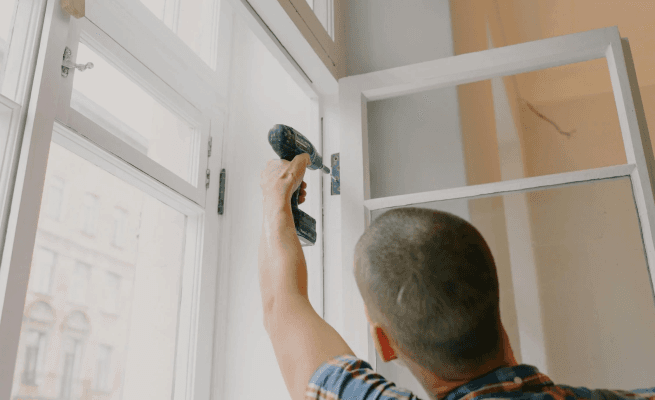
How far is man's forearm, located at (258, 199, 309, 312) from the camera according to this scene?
1005mm

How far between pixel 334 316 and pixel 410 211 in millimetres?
1124

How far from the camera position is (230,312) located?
6.53 ft

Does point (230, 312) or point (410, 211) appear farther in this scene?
point (230, 312)

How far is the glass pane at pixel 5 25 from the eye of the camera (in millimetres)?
1228

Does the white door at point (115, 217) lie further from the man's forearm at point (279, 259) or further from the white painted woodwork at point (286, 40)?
the man's forearm at point (279, 259)

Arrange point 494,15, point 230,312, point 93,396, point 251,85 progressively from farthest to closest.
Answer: point 494,15
point 251,85
point 230,312
point 93,396

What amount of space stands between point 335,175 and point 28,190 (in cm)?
103

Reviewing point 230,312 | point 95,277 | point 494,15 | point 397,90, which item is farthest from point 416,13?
point 95,277

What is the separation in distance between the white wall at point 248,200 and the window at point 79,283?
0.55 meters

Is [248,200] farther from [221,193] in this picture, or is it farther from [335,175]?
[335,175]

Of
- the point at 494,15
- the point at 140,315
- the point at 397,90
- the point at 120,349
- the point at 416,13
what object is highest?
the point at 494,15

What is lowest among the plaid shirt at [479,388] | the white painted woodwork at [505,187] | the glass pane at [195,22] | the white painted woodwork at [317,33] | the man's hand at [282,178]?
the plaid shirt at [479,388]

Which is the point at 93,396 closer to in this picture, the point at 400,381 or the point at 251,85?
the point at 400,381

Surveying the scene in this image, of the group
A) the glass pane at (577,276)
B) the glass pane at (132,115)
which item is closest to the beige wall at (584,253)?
→ the glass pane at (577,276)
